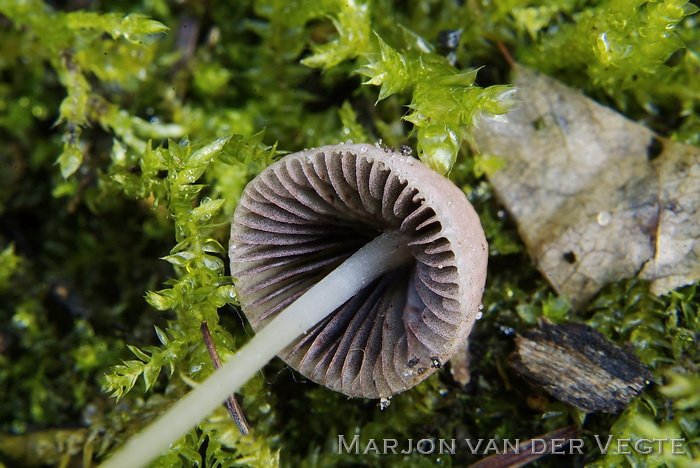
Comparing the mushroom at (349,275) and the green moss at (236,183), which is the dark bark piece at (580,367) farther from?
the mushroom at (349,275)

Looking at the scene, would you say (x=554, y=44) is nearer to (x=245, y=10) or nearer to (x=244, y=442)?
(x=245, y=10)

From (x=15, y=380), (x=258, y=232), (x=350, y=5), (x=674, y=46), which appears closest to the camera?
(x=258, y=232)

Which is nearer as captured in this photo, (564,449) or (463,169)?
(564,449)

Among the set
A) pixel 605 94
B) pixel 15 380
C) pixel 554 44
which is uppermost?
pixel 554 44

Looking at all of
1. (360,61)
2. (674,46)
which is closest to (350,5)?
(360,61)

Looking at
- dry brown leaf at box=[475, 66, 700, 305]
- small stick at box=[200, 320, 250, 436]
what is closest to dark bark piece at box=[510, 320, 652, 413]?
dry brown leaf at box=[475, 66, 700, 305]

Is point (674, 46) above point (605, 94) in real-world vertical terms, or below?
above

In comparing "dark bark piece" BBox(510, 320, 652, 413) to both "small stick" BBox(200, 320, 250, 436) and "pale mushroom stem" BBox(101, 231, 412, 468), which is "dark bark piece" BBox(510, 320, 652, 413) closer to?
"pale mushroom stem" BBox(101, 231, 412, 468)
